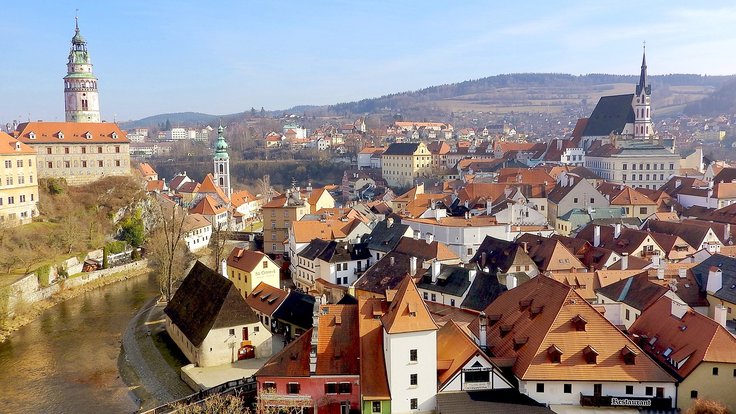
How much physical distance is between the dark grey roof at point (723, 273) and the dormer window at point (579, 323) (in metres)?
10.4

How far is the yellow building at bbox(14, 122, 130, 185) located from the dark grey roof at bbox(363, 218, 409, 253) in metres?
31.7

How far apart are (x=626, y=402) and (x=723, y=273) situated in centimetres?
1261

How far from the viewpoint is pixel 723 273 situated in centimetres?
3031

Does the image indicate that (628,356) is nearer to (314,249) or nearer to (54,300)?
(314,249)

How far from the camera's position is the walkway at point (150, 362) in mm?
27781

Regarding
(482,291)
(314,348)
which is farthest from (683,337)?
(314,348)

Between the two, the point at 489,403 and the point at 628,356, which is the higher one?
the point at 628,356

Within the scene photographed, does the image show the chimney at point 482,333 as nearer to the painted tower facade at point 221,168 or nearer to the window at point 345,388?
the window at point 345,388

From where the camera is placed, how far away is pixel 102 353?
3372 cm

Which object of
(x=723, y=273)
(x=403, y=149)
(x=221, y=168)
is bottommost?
(x=723, y=273)

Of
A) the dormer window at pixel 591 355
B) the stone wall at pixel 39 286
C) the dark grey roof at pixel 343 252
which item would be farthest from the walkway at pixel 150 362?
the dormer window at pixel 591 355

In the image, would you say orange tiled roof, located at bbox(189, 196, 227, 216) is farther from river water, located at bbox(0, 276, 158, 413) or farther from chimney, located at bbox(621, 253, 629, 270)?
chimney, located at bbox(621, 253, 629, 270)

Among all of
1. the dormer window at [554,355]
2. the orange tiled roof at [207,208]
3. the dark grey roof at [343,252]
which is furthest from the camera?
the orange tiled roof at [207,208]

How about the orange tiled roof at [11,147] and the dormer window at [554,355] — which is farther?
the orange tiled roof at [11,147]
